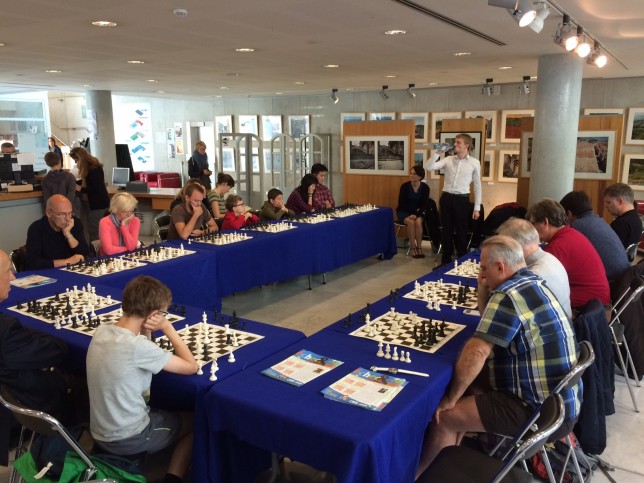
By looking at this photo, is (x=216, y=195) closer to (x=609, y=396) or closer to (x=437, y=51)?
(x=437, y=51)

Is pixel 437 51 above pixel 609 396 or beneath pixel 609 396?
above

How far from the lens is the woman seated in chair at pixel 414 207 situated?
8352 millimetres

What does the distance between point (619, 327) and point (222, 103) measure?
13705 mm

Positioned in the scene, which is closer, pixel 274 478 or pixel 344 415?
pixel 344 415

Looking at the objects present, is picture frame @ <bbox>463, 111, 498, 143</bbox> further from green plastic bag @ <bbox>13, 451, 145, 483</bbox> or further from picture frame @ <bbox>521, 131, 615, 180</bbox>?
green plastic bag @ <bbox>13, 451, 145, 483</bbox>

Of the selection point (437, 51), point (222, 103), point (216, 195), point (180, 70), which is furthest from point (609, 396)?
point (222, 103)

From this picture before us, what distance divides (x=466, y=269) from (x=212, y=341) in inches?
89.7

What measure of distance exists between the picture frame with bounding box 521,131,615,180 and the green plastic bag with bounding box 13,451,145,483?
23.4 feet

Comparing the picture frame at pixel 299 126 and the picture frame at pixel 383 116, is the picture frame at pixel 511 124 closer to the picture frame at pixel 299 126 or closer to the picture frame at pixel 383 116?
the picture frame at pixel 383 116

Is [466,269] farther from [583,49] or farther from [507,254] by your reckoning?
[583,49]

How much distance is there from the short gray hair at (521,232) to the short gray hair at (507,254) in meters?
0.58

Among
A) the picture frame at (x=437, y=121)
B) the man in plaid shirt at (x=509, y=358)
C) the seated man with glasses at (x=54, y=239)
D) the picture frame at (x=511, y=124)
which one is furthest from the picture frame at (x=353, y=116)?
the man in plaid shirt at (x=509, y=358)

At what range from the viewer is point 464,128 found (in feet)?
30.2

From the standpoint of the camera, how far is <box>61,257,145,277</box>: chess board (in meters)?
4.13
